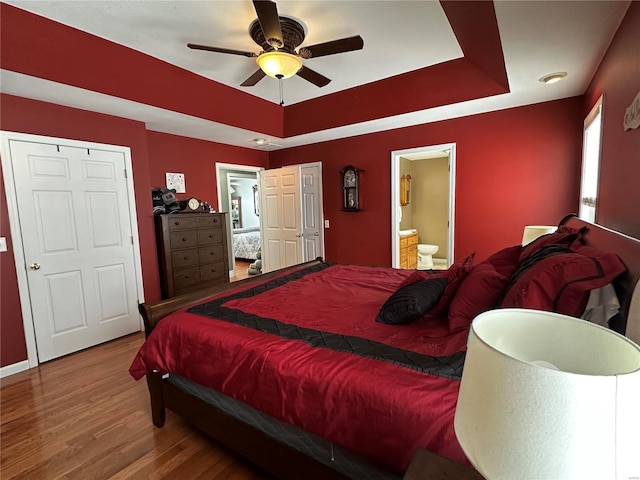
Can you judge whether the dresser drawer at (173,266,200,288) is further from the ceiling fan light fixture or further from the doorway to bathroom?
the doorway to bathroom

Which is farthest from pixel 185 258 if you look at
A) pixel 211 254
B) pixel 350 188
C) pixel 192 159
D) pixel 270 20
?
pixel 270 20

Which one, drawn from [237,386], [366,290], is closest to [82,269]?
[237,386]

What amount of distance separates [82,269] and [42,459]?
1.85m

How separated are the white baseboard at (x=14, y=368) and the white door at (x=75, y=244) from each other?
0.41ft

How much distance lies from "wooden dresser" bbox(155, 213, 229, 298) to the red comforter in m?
2.10

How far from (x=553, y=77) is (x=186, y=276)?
14.3 feet

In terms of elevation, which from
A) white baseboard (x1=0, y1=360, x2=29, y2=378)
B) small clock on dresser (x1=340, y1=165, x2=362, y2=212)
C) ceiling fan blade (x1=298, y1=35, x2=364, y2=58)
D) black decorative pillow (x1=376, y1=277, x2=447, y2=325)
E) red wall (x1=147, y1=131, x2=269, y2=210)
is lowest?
white baseboard (x1=0, y1=360, x2=29, y2=378)

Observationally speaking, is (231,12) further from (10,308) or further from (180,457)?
(10,308)

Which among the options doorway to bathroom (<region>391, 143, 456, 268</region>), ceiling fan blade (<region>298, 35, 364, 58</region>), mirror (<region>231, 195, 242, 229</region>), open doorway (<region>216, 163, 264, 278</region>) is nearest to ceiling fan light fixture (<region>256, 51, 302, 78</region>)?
ceiling fan blade (<region>298, 35, 364, 58</region>)

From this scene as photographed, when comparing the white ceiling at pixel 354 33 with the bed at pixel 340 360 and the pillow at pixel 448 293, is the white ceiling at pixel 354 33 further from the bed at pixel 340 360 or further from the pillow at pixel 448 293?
the pillow at pixel 448 293

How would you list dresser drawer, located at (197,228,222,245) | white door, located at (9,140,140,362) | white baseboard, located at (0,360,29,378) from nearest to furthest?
white baseboard, located at (0,360,29,378), white door, located at (9,140,140,362), dresser drawer, located at (197,228,222,245)

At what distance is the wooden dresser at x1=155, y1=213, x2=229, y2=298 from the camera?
3.73m

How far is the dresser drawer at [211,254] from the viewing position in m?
4.08

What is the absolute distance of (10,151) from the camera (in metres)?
2.62
